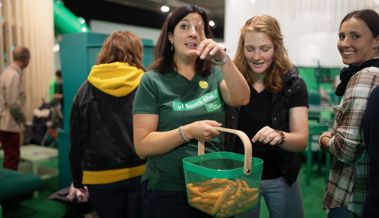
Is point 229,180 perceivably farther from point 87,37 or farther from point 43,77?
point 43,77

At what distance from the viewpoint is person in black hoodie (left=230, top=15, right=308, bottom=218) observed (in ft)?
4.73

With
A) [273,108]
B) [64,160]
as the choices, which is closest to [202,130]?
[273,108]

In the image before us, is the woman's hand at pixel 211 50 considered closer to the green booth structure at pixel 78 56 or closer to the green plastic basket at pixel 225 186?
the green plastic basket at pixel 225 186

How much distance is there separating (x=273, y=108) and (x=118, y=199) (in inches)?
44.1

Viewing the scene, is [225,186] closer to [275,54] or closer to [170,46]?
[170,46]

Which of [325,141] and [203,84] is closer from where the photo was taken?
[203,84]

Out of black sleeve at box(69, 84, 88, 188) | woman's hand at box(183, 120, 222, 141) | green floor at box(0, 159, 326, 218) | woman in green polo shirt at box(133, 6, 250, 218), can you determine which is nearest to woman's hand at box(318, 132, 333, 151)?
woman in green polo shirt at box(133, 6, 250, 218)

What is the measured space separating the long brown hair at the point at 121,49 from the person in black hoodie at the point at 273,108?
845 mm

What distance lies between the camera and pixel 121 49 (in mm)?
2141

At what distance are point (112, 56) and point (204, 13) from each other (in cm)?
99

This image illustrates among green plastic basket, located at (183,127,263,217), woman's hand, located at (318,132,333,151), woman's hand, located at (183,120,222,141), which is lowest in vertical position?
green plastic basket, located at (183,127,263,217)

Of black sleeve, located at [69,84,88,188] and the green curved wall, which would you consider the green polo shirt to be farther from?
the green curved wall

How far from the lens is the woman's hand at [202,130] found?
1.10 m

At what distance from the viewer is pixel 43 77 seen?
6.04 m
